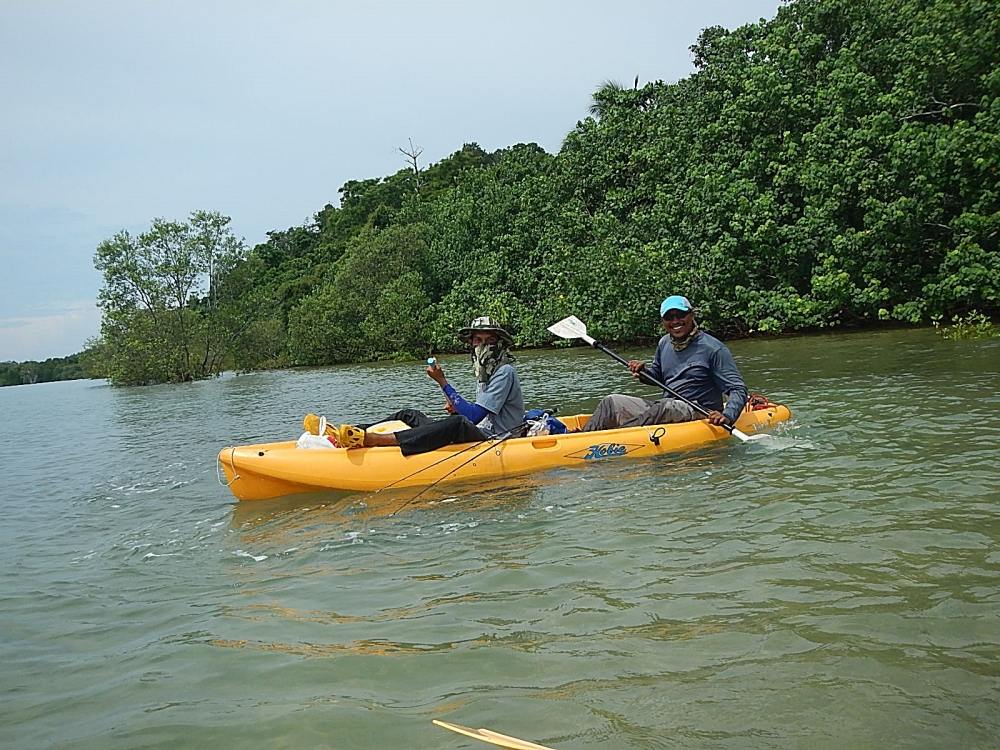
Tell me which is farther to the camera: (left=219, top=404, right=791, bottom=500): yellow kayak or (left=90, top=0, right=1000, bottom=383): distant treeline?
(left=90, top=0, right=1000, bottom=383): distant treeline

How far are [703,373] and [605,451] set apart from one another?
1.26 metres

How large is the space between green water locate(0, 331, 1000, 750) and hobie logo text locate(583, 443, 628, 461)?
13 centimetres

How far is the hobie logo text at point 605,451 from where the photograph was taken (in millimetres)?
6699

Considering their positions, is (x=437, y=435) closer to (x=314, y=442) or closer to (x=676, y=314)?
(x=314, y=442)

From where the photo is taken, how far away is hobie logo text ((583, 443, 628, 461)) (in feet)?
22.0

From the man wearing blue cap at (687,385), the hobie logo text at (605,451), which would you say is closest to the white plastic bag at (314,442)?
the hobie logo text at (605,451)

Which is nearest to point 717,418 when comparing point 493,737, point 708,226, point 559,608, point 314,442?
point 314,442

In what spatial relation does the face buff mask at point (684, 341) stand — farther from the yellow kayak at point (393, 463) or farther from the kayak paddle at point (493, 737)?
the kayak paddle at point (493, 737)

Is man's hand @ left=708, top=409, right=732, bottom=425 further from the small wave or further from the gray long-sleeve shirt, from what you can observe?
the small wave

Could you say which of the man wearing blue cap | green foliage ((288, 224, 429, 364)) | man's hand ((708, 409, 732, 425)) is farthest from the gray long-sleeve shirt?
green foliage ((288, 224, 429, 364))

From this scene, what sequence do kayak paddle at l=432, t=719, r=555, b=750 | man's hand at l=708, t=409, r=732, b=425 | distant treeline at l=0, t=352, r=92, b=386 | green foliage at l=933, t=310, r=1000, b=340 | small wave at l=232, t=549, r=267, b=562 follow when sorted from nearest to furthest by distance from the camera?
kayak paddle at l=432, t=719, r=555, b=750 → small wave at l=232, t=549, r=267, b=562 → man's hand at l=708, t=409, r=732, b=425 → green foliage at l=933, t=310, r=1000, b=340 → distant treeline at l=0, t=352, r=92, b=386

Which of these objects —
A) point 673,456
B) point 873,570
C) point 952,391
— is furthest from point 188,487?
point 952,391

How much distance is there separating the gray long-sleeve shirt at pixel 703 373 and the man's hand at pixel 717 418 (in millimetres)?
111

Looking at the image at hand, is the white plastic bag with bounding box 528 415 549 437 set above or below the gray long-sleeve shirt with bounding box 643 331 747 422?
below
